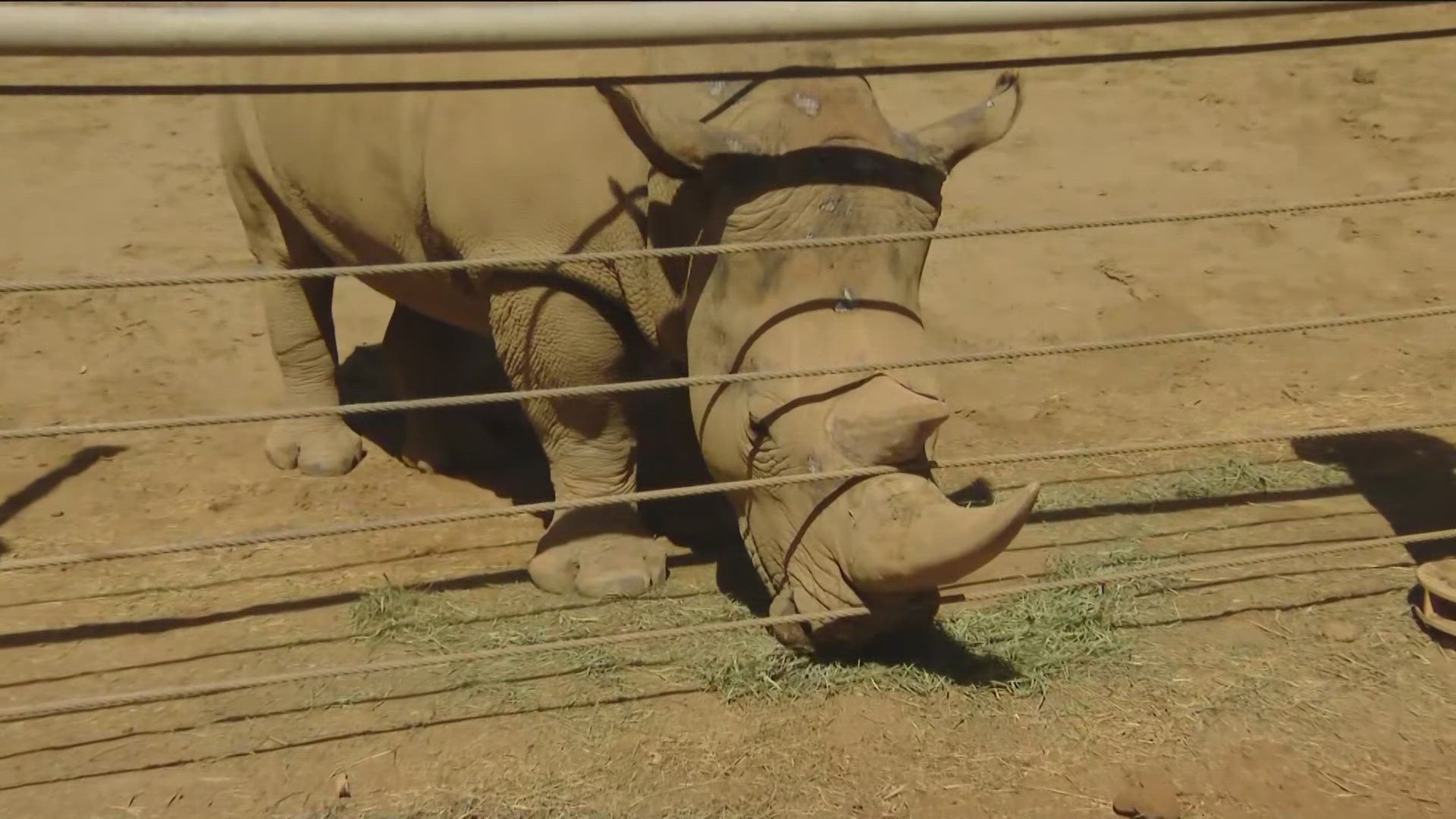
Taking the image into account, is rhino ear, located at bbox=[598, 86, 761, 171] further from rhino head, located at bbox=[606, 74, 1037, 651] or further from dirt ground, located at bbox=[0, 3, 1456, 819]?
dirt ground, located at bbox=[0, 3, 1456, 819]

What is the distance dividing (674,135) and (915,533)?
3.77 ft

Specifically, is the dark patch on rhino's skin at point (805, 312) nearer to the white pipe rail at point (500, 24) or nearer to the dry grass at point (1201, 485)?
the white pipe rail at point (500, 24)

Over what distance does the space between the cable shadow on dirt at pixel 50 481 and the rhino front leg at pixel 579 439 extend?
74.6 inches


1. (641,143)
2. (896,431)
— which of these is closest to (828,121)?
(641,143)

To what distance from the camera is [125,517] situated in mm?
5176

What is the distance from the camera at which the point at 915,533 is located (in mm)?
3236

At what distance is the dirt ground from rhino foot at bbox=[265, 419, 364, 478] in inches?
4.7

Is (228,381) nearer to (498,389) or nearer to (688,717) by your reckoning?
(498,389)

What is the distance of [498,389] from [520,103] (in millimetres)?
2282

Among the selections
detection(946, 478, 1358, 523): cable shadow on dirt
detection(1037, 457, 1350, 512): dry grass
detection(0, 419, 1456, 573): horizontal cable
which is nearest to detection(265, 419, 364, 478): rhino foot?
detection(0, 419, 1456, 573): horizontal cable

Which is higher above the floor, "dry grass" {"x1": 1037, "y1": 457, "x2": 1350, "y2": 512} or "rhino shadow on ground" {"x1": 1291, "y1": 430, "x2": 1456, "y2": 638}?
"rhino shadow on ground" {"x1": 1291, "y1": 430, "x2": 1456, "y2": 638}

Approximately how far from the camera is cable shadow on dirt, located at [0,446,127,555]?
204 inches

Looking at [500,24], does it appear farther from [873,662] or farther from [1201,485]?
[1201,485]

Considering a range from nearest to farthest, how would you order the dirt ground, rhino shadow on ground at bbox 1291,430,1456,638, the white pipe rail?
1. the white pipe rail
2. the dirt ground
3. rhino shadow on ground at bbox 1291,430,1456,638
